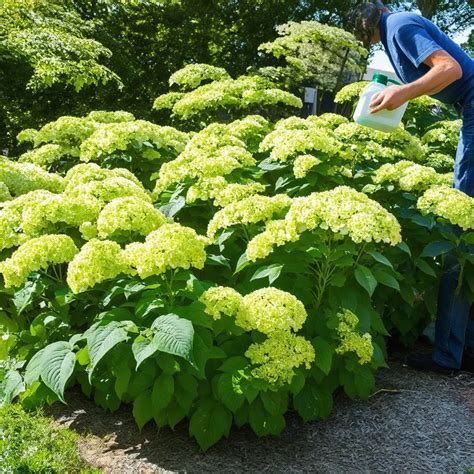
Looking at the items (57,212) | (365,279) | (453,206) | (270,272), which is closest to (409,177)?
(453,206)

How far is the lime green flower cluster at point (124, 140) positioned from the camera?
417cm

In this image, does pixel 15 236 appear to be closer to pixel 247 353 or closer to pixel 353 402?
pixel 247 353

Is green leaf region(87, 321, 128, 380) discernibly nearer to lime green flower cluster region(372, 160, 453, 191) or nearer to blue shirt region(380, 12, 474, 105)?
lime green flower cluster region(372, 160, 453, 191)

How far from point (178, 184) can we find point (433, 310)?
1.71 metres

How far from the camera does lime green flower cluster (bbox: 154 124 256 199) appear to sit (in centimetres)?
352

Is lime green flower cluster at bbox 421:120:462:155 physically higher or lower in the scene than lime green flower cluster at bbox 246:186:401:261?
higher

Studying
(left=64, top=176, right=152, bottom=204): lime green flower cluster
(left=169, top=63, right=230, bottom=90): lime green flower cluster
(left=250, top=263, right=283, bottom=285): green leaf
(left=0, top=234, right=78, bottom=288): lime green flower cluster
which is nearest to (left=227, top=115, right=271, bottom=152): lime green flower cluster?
(left=64, top=176, right=152, bottom=204): lime green flower cluster

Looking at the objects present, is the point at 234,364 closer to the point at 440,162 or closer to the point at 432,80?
the point at 432,80

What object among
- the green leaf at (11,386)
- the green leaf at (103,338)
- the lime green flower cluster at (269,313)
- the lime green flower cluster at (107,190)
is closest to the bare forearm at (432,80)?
the lime green flower cluster at (269,313)

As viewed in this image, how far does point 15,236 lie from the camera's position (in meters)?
3.09

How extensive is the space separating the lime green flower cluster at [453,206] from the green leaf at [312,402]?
3.62 feet

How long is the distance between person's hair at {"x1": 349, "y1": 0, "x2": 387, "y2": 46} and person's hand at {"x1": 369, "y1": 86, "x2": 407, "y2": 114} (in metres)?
0.51

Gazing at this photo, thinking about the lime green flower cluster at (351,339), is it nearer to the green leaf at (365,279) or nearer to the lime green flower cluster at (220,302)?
the green leaf at (365,279)

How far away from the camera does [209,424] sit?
8.51 feet
